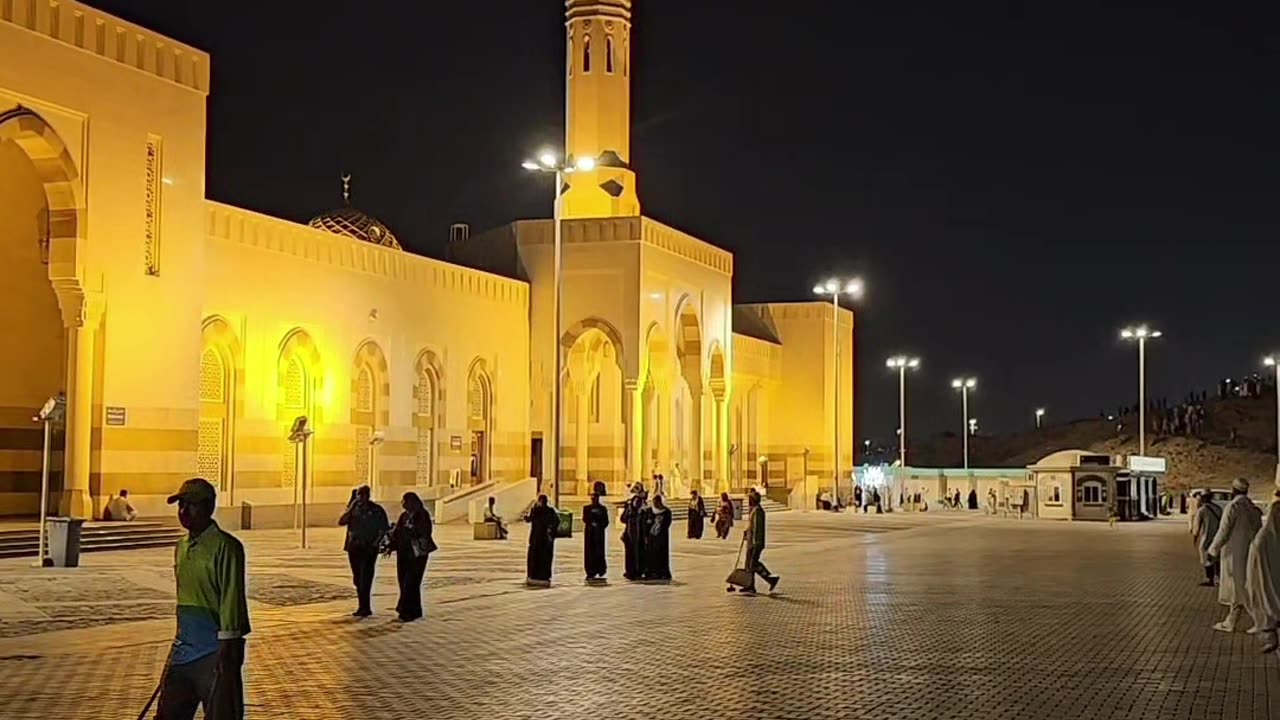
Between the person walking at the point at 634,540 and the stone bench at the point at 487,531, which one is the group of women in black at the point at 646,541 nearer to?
the person walking at the point at 634,540

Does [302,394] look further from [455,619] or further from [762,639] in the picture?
[762,639]

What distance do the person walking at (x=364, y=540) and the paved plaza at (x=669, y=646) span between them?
38cm

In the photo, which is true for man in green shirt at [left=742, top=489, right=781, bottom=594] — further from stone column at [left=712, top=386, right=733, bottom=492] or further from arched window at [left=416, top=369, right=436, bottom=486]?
stone column at [left=712, top=386, right=733, bottom=492]

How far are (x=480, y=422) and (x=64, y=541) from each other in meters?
20.4

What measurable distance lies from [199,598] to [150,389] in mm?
21332

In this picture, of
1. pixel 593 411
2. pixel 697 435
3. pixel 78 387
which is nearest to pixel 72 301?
pixel 78 387

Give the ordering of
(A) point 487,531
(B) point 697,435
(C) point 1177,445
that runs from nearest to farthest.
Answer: (A) point 487,531 < (B) point 697,435 < (C) point 1177,445

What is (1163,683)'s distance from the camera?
1139cm

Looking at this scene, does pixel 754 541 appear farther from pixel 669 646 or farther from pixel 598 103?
pixel 598 103

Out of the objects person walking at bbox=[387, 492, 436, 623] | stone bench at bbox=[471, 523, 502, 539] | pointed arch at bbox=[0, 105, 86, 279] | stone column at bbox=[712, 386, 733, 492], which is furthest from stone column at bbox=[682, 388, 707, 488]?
person walking at bbox=[387, 492, 436, 623]

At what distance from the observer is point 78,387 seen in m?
25.5

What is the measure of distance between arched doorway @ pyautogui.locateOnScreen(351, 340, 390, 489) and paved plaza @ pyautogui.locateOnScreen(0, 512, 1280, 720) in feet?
37.6

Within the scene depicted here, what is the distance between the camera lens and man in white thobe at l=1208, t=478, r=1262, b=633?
14742 millimetres

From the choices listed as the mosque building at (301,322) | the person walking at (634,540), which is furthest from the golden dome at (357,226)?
the person walking at (634,540)
